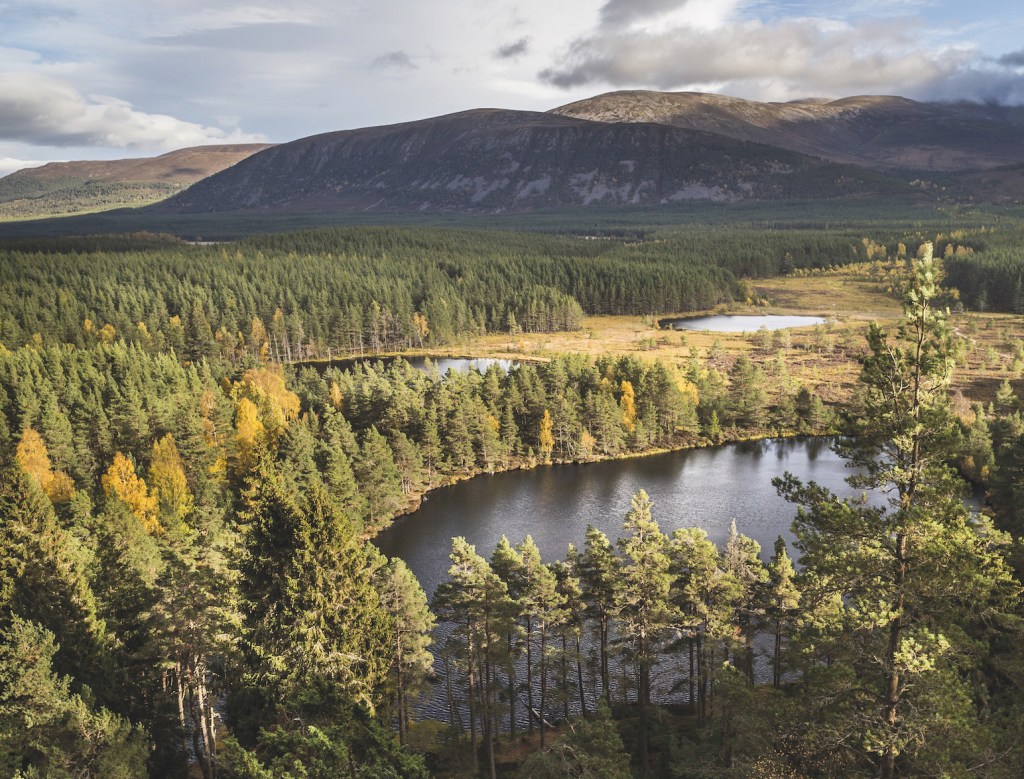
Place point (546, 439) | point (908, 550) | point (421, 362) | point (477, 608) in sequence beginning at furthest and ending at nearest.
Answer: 1. point (421, 362)
2. point (546, 439)
3. point (477, 608)
4. point (908, 550)

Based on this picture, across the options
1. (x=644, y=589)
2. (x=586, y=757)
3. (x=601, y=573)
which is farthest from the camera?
(x=601, y=573)

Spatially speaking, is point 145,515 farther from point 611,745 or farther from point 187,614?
point 611,745

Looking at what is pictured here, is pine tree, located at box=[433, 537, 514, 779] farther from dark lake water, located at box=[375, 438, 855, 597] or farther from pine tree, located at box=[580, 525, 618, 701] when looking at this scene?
dark lake water, located at box=[375, 438, 855, 597]

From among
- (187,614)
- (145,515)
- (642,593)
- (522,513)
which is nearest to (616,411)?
(522,513)

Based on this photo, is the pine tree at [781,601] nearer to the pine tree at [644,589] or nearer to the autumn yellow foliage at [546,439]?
the pine tree at [644,589]

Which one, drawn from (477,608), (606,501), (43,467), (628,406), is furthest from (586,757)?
(628,406)

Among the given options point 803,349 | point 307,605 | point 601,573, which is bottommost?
point 803,349

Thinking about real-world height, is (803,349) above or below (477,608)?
below

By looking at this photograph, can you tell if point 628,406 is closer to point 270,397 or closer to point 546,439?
point 546,439

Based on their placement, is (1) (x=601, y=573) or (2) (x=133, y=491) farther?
(2) (x=133, y=491)
